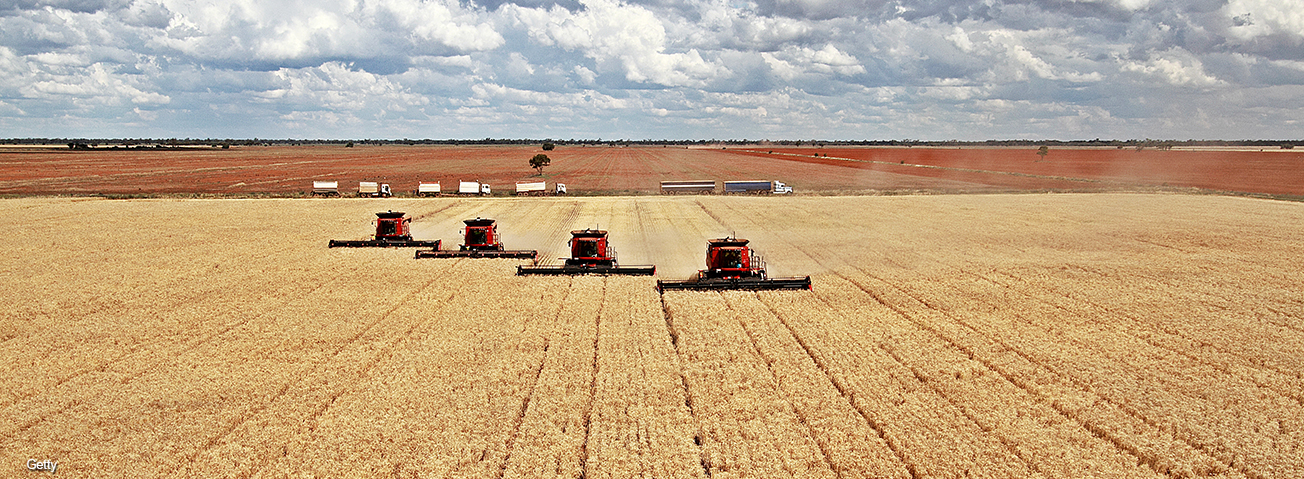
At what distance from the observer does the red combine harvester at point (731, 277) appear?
23.1m

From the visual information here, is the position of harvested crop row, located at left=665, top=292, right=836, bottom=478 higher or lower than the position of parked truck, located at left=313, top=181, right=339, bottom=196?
lower

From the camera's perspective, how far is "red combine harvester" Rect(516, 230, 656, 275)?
25734 mm

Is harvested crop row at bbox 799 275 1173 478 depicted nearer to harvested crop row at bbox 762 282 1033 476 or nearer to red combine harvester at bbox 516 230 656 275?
harvested crop row at bbox 762 282 1033 476

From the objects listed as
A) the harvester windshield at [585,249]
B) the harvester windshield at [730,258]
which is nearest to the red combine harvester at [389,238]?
the harvester windshield at [585,249]

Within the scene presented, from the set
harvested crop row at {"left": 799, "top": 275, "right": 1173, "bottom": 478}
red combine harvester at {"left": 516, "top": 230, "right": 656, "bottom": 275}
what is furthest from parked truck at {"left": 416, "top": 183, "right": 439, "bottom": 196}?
harvested crop row at {"left": 799, "top": 275, "right": 1173, "bottom": 478}

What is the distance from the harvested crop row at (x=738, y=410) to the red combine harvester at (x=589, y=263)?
6774 mm

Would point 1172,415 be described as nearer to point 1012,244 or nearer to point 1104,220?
point 1012,244

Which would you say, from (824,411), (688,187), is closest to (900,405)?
(824,411)

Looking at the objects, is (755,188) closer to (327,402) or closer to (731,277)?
(731,277)

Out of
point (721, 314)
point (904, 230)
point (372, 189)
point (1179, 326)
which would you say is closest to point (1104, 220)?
point (904, 230)

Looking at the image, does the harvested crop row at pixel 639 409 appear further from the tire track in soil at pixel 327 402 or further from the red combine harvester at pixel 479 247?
the red combine harvester at pixel 479 247

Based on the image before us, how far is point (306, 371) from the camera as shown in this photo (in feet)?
49.5

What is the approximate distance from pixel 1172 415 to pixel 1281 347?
7559 mm

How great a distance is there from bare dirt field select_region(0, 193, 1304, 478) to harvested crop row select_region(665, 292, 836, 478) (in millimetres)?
59
